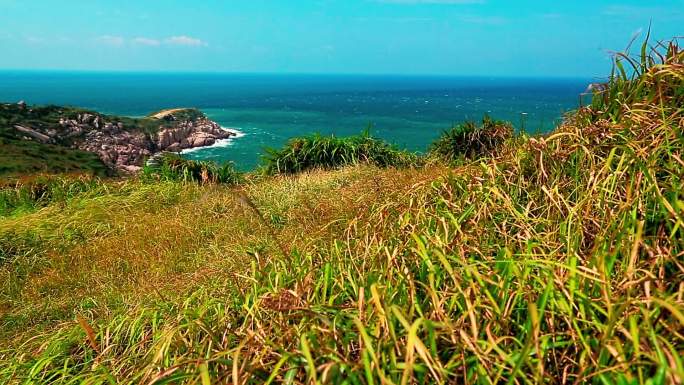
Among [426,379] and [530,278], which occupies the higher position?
[530,278]

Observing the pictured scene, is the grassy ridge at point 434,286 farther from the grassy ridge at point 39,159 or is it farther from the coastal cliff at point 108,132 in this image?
the coastal cliff at point 108,132

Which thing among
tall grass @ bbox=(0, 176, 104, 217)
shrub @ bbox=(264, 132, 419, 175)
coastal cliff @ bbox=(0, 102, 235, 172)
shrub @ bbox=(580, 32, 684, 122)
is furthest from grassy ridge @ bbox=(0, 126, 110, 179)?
shrub @ bbox=(580, 32, 684, 122)

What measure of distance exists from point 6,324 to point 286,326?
278cm

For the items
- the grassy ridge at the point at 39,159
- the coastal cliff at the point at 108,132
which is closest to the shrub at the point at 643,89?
the grassy ridge at the point at 39,159

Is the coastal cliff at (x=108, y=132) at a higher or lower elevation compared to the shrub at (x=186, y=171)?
lower

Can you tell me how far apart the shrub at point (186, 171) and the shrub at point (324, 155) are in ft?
4.38

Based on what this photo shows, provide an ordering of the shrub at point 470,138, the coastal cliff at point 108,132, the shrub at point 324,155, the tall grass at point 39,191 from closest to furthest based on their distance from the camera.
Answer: the tall grass at point 39,191
the shrub at point 470,138
the shrub at point 324,155
the coastal cliff at point 108,132

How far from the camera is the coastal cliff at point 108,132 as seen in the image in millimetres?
34250

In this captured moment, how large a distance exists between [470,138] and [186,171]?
20.2ft

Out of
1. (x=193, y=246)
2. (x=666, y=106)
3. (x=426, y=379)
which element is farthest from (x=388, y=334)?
(x=193, y=246)

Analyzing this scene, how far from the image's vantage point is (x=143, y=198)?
7.34 meters

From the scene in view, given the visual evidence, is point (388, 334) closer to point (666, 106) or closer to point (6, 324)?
point (666, 106)

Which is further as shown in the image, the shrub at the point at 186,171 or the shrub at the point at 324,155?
the shrub at the point at 324,155

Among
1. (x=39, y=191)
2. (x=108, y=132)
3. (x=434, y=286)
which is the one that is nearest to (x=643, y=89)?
(x=434, y=286)
